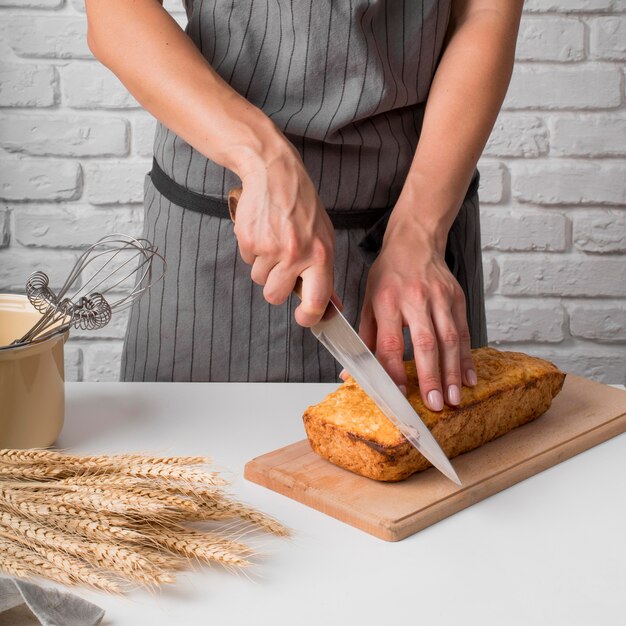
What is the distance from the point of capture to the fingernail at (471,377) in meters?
0.96

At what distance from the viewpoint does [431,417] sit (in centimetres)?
90

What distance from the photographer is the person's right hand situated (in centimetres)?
88

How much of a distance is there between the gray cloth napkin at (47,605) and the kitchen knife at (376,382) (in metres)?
0.34

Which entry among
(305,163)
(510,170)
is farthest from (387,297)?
(510,170)

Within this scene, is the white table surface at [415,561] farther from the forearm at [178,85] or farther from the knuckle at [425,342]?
the forearm at [178,85]

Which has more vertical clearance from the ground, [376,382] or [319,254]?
[319,254]

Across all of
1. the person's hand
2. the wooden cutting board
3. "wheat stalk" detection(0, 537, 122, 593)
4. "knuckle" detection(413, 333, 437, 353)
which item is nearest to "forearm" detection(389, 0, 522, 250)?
the person's hand

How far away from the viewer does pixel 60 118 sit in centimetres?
185

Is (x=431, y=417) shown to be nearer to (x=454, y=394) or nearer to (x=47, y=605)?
(x=454, y=394)

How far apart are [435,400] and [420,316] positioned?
12cm

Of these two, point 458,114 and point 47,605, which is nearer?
point 47,605

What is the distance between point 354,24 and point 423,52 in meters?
0.11

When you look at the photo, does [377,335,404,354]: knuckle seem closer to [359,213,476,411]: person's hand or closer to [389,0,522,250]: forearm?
[359,213,476,411]: person's hand

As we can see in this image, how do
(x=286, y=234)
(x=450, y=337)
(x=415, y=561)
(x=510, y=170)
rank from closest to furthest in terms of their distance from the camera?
1. (x=415, y=561)
2. (x=286, y=234)
3. (x=450, y=337)
4. (x=510, y=170)
